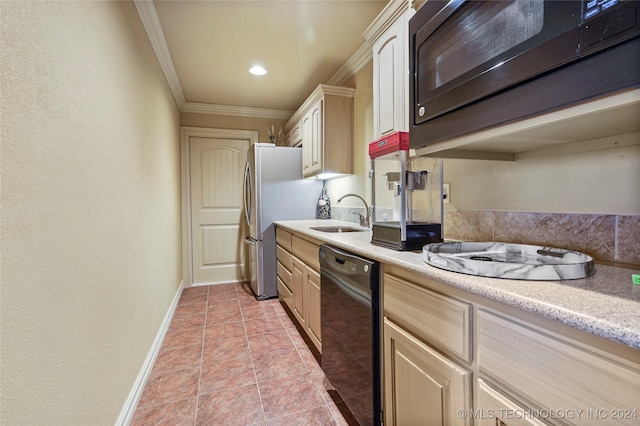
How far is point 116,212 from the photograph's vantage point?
1.39m

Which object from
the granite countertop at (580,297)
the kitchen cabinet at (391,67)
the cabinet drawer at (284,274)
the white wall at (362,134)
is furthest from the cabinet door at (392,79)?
the cabinet drawer at (284,274)

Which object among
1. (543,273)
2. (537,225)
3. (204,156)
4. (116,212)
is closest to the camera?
(543,273)

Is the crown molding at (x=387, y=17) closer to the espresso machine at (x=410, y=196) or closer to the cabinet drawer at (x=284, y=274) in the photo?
the espresso machine at (x=410, y=196)

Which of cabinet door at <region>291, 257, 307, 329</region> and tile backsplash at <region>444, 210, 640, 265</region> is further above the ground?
tile backsplash at <region>444, 210, 640, 265</region>

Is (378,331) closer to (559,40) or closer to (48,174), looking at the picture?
(559,40)

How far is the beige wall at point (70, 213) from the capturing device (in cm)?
71

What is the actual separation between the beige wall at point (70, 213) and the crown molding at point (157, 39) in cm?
15

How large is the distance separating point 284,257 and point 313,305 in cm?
92

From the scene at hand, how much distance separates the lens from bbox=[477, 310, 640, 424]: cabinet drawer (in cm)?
51

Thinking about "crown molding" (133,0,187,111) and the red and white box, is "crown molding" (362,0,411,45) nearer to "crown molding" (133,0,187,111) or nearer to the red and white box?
the red and white box

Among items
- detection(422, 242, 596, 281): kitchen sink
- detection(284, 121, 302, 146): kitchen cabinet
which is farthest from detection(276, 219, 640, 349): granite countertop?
detection(284, 121, 302, 146): kitchen cabinet

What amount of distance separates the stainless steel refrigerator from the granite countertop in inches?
97.4

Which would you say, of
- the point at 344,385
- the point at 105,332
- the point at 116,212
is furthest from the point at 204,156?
the point at 344,385

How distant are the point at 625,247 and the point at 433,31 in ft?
3.06
